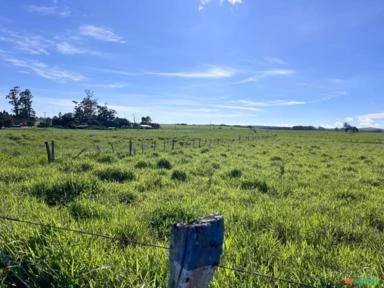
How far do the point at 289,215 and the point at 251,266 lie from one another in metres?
3.12

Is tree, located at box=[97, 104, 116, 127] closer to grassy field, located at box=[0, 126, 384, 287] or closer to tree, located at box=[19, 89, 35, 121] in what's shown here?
tree, located at box=[19, 89, 35, 121]

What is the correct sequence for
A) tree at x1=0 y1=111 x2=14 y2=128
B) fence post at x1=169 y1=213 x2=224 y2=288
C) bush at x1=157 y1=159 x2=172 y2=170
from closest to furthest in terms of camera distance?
1. fence post at x1=169 y1=213 x2=224 y2=288
2. bush at x1=157 y1=159 x2=172 y2=170
3. tree at x1=0 y1=111 x2=14 y2=128

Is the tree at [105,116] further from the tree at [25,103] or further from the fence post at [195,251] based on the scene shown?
the fence post at [195,251]

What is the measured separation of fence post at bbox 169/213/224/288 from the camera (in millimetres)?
2176

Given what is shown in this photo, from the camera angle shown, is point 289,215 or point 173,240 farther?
point 289,215

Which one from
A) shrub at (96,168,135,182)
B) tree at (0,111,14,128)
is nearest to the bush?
shrub at (96,168,135,182)

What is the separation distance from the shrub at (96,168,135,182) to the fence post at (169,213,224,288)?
32.5 ft

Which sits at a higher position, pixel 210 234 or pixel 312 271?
pixel 210 234

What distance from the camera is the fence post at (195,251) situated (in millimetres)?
2176

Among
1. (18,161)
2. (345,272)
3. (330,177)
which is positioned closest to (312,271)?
(345,272)

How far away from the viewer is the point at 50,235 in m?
4.35

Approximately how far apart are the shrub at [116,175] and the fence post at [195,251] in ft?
32.5

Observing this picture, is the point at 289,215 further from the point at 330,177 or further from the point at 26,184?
the point at 330,177

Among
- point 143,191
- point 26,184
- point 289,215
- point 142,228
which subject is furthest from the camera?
point 143,191
